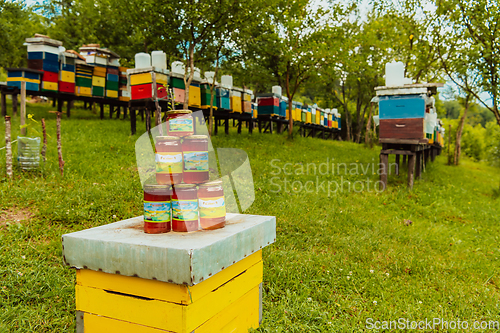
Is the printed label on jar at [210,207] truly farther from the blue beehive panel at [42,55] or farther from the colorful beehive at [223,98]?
the blue beehive panel at [42,55]

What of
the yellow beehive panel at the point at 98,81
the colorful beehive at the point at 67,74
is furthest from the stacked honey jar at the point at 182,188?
the yellow beehive panel at the point at 98,81

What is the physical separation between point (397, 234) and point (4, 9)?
16.9 meters

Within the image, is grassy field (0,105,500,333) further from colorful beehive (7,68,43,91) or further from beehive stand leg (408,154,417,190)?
colorful beehive (7,68,43,91)

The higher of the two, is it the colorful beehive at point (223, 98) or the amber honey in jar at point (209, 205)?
the colorful beehive at point (223, 98)

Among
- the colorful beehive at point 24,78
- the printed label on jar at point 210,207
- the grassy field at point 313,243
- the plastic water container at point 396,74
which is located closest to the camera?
the printed label on jar at point 210,207

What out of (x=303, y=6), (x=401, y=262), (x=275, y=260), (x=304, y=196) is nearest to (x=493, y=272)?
(x=401, y=262)

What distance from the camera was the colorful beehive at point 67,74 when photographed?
11.2m

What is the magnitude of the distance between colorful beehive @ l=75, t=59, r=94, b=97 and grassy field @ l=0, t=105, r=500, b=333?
3706 mm

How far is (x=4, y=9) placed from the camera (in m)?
13.7

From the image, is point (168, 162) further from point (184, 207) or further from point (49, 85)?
point (49, 85)

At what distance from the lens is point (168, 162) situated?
2326 millimetres

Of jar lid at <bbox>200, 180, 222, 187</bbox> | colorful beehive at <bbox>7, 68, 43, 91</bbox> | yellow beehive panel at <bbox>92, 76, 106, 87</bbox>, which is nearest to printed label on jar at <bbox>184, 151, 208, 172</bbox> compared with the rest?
jar lid at <bbox>200, 180, 222, 187</bbox>

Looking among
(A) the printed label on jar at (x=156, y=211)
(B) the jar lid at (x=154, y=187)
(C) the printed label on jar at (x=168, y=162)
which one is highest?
(C) the printed label on jar at (x=168, y=162)

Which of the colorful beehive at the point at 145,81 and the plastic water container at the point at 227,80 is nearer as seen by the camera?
the colorful beehive at the point at 145,81
